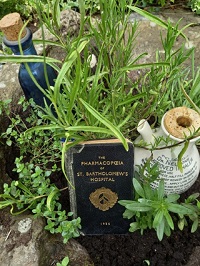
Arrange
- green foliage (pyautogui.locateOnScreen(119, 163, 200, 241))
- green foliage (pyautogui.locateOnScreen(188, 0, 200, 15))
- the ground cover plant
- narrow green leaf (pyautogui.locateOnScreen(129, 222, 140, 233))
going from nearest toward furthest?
the ground cover plant → green foliage (pyautogui.locateOnScreen(119, 163, 200, 241)) → narrow green leaf (pyautogui.locateOnScreen(129, 222, 140, 233)) → green foliage (pyautogui.locateOnScreen(188, 0, 200, 15))

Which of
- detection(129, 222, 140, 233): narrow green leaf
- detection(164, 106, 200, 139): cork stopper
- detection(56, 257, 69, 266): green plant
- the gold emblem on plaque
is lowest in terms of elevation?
detection(129, 222, 140, 233): narrow green leaf

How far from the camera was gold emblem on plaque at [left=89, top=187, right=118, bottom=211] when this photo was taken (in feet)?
3.80

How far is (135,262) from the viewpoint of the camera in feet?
3.97

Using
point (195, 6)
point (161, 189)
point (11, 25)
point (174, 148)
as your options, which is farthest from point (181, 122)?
point (195, 6)

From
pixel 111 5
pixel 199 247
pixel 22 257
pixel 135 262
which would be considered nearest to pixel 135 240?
pixel 135 262

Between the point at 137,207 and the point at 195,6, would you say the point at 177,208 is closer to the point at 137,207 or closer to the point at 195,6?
the point at 137,207

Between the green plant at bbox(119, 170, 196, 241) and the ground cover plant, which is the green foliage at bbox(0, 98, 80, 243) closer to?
the ground cover plant

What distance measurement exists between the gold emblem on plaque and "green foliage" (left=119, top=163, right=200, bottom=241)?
0.18 feet

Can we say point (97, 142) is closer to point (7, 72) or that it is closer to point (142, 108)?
point (142, 108)

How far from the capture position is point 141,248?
1.23 meters

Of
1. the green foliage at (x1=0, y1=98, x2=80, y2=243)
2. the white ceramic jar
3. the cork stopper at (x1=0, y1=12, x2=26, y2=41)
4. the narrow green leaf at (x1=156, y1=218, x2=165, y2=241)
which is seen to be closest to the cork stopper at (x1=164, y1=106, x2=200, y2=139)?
the white ceramic jar

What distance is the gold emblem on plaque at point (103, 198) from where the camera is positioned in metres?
1.16

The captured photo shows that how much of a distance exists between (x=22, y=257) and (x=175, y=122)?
1.78 ft

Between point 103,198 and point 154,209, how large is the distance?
16 centimetres
